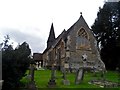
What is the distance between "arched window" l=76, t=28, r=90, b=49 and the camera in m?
49.4

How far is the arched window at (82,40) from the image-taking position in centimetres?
4938

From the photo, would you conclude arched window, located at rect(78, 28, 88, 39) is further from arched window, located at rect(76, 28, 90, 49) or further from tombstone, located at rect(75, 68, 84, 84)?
tombstone, located at rect(75, 68, 84, 84)

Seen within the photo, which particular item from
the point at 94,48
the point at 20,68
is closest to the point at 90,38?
the point at 94,48

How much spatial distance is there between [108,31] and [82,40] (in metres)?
8.24

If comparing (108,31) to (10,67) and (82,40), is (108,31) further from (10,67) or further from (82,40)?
(10,67)

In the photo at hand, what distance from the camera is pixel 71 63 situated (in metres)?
47.4

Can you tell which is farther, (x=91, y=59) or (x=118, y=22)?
(x=118, y=22)

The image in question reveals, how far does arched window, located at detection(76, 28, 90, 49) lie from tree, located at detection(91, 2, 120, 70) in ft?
22.8

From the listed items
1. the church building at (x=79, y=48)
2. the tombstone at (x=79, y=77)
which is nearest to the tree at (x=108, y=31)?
the church building at (x=79, y=48)

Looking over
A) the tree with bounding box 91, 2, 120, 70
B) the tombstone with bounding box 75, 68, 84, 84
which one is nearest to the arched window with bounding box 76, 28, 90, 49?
the tree with bounding box 91, 2, 120, 70

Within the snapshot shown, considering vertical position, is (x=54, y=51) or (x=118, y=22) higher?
(x=118, y=22)

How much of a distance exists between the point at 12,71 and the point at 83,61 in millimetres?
30886

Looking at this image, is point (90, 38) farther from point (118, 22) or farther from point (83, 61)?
point (118, 22)

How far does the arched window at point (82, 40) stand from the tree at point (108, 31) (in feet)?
22.8
